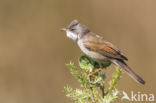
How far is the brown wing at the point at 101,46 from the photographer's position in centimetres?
425

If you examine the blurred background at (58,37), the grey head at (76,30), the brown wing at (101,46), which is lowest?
the brown wing at (101,46)

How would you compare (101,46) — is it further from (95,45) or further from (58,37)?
(58,37)

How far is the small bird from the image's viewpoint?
4.21 m

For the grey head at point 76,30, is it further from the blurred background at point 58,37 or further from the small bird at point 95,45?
the blurred background at point 58,37

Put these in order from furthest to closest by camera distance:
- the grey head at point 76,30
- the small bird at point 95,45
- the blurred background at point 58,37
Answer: the blurred background at point 58,37 < the grey head at point 76,30 < the small bird at point 95,45

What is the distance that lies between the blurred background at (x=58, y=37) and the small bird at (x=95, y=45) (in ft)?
9.59

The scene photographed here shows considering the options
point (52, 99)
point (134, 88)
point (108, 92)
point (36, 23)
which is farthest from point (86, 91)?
point (36, 23)

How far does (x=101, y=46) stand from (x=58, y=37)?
383 centimetres

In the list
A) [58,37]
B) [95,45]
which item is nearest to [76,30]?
[95,45]

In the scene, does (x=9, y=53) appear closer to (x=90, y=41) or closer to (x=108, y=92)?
(x=90, y=41)

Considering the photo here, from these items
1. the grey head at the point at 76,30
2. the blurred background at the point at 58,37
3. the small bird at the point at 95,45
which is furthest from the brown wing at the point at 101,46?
the blurred background at the point at 58,37

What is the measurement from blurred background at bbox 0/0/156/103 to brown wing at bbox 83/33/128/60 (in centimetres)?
295

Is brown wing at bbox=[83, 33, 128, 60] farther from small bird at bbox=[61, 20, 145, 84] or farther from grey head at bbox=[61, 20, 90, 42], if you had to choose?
grey head at bbox=[61, 20, 90, 42]

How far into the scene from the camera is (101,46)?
15.0ft
